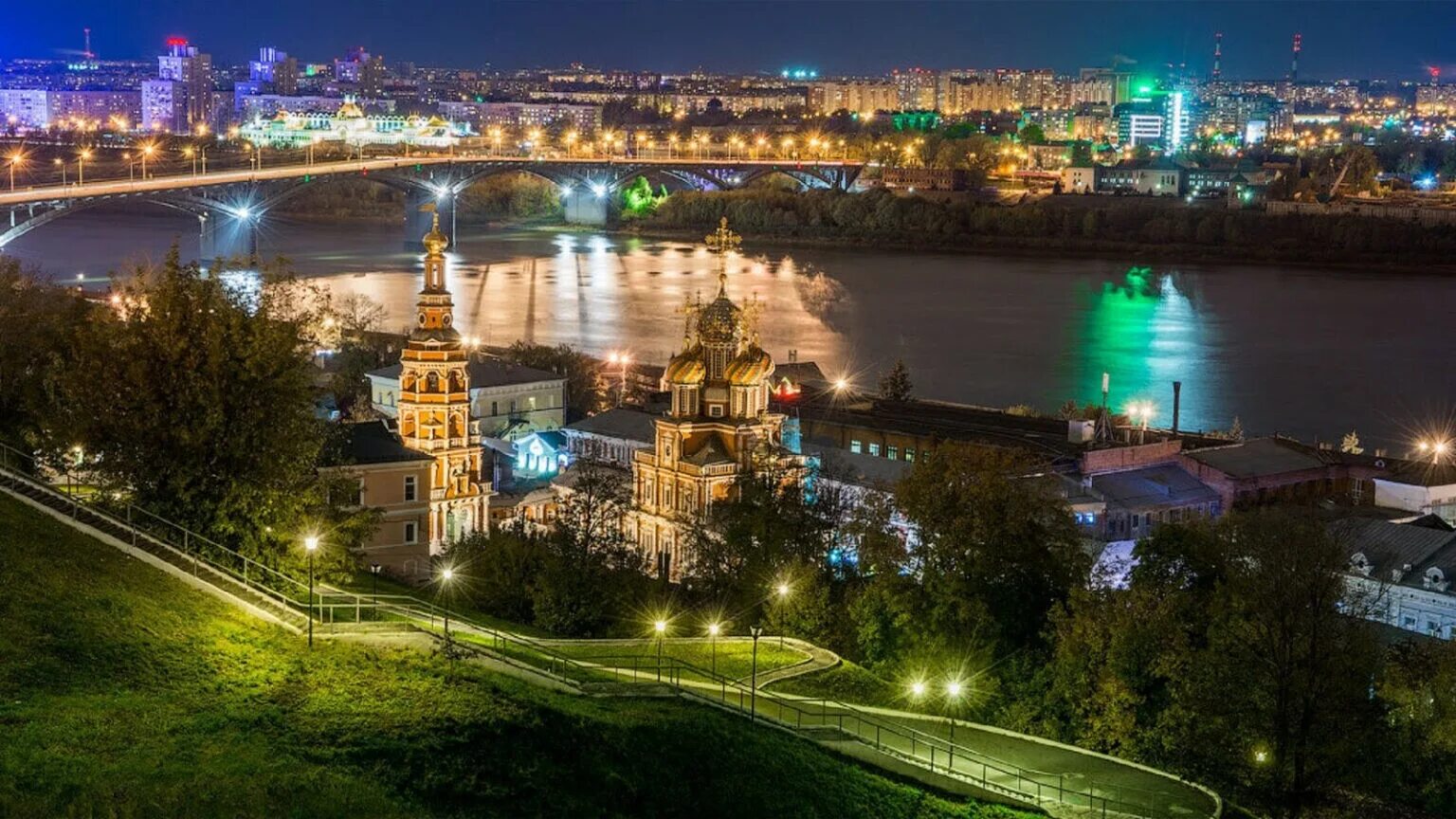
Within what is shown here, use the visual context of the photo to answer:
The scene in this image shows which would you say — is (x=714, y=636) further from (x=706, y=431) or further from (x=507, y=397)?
(x=507, y=397)

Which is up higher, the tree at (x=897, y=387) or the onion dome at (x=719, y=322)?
the onion dome at (x=719, y=322)

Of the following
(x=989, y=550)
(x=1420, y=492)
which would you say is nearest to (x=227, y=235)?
(x=1420, y=492)

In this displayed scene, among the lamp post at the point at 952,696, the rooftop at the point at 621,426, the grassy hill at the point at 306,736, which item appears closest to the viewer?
the grassy hill at the point at 306,736

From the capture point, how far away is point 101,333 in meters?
6.94

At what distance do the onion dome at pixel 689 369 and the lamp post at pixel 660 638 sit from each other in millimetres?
2878

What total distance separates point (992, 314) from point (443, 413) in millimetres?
14450

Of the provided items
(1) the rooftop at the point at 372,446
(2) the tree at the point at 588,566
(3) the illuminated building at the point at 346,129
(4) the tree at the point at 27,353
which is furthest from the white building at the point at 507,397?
(3) the illuminated building at the point at 346,129

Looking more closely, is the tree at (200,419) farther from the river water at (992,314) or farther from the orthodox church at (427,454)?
the river water at (992,314)

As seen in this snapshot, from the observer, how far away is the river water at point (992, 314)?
57.0 feet

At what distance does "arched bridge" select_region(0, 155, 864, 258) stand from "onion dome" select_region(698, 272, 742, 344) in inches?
542

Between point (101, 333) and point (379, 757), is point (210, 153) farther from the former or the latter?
point (379, 757)

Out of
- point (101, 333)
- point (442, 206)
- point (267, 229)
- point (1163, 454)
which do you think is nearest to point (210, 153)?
point (267, 229)

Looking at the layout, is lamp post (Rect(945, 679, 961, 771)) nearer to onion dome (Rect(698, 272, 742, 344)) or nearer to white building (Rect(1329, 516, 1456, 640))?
white building (Rect(1329, 516, 1456, 640))

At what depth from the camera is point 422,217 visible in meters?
33.1
